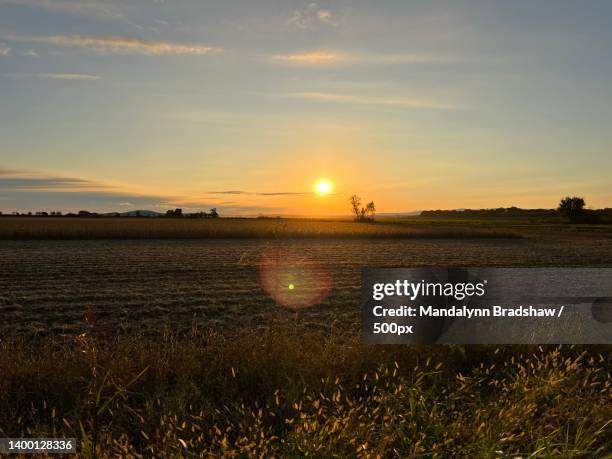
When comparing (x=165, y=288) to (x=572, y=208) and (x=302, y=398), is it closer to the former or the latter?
(x=302, y=398)

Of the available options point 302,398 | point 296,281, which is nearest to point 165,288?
point 296,281

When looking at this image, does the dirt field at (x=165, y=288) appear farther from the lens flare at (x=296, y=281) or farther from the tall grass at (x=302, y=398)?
the tall grass at (x=302, y=398)

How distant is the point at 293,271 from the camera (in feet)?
73.1

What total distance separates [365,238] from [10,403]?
4590 centimetres

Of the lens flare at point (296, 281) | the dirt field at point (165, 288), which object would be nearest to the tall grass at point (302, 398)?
the dirt field at point (165, 288)

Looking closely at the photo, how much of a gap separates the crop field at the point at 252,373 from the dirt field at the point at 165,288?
0.29 ft

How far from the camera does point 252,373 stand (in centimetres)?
538

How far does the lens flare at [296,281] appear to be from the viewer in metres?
14.9

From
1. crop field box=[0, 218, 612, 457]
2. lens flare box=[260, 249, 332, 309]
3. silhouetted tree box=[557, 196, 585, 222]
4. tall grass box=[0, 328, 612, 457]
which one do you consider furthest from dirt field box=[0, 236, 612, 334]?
silhouetted tree box=[557, 196, 585, 222]

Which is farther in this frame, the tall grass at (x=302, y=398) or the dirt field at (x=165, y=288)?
the dirt field at (x=165, y=288)

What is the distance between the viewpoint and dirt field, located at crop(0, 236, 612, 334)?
1151 centimetres

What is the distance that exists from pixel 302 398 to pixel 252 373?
809mm

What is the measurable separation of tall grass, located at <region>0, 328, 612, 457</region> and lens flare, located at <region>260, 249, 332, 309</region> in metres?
4.55

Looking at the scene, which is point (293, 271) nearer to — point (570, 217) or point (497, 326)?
point (497, 326)
